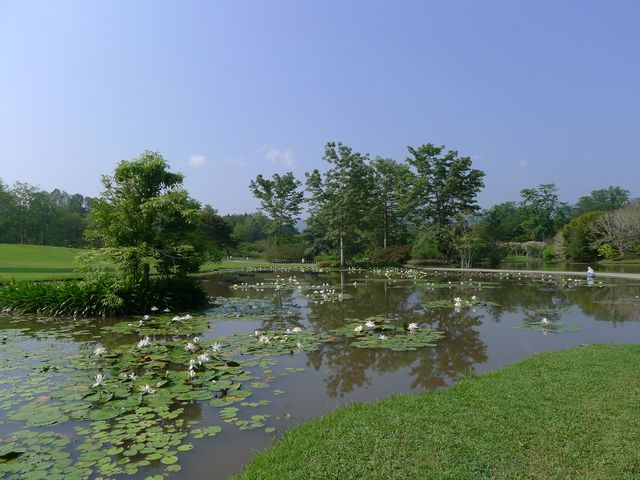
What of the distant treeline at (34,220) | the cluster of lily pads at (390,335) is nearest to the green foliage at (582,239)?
the cluster of lily pads at (390,335)

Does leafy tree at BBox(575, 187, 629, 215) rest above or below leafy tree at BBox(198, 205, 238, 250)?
above

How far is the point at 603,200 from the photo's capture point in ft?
282

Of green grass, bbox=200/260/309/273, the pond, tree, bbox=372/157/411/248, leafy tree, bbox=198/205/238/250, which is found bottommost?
the pond

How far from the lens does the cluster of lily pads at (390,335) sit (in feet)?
28.7

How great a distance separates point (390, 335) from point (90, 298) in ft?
27.4

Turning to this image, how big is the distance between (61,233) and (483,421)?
217 feet

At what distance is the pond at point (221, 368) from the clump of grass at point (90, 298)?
656 mm

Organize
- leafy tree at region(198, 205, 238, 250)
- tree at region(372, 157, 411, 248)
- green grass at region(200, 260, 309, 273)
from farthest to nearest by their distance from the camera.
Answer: leafy tree at region(198, 205, 238, 250)
tree at region(372, 157, 411, 248)
green grass at region(200, 260, 309, 273)

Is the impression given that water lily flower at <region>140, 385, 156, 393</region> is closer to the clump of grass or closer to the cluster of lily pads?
the cluster of lily pads

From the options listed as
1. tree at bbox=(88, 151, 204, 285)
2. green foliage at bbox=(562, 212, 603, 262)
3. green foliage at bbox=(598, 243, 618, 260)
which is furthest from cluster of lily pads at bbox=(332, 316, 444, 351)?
green foliage at bbox=(562, 212, 603, 262)

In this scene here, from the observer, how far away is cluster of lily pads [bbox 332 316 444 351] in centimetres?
876

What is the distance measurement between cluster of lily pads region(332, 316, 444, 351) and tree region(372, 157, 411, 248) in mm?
Result: 29953

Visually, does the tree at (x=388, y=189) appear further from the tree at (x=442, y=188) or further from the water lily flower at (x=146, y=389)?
the water lily flower at (x=146, y=389)

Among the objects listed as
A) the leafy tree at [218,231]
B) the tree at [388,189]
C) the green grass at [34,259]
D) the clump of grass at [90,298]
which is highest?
the tree at [388,189]
